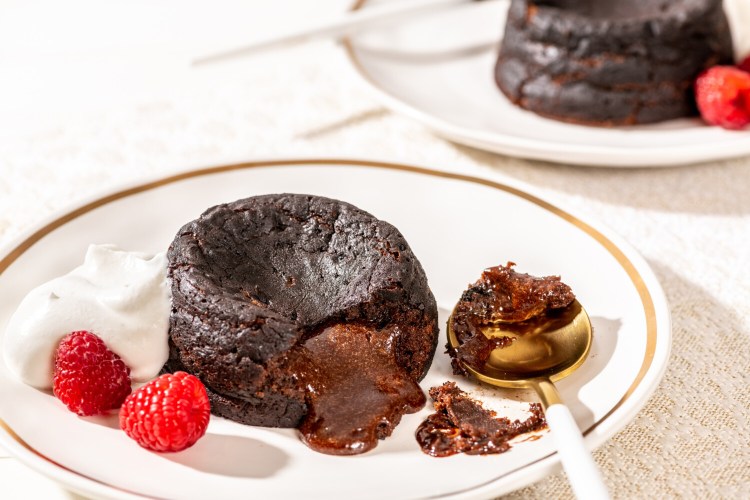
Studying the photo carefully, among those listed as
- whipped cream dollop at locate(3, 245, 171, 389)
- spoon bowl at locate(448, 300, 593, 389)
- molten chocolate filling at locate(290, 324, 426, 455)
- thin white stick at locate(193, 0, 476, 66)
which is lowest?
spoon bowl at locate(448, 300, 593, 389)

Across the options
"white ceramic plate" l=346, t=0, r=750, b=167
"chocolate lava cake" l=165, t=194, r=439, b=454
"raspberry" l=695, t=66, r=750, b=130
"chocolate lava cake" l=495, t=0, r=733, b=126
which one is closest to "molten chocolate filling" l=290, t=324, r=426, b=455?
"chocolate lava cake" l=165, t=194, r=439, b=454

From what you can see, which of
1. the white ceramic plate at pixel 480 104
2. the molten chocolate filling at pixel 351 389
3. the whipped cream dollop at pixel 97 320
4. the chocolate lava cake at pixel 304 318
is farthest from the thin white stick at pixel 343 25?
the molten chocolate filling at pixel 351 389

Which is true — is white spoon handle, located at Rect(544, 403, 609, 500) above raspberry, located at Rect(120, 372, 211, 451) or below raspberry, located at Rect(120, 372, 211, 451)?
below

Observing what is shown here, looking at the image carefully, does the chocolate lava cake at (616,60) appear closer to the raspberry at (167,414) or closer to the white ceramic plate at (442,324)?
the white ceramic plate at (442,324)

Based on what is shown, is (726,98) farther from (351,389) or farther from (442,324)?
(351,389)

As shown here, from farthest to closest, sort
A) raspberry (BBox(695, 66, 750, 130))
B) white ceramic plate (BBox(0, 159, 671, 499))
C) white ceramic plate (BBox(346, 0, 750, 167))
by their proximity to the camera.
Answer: raspberry (BBox(695, 66, 750, 130))
white ceramic plate (BBox(346, 0, 750, 167))
white ceramic plate (BBox(0, 159, 671, 499))

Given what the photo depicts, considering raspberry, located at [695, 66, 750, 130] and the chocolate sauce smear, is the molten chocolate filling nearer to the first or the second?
the chocolate sauce smear

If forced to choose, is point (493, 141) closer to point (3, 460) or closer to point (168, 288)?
point (168, 288)
